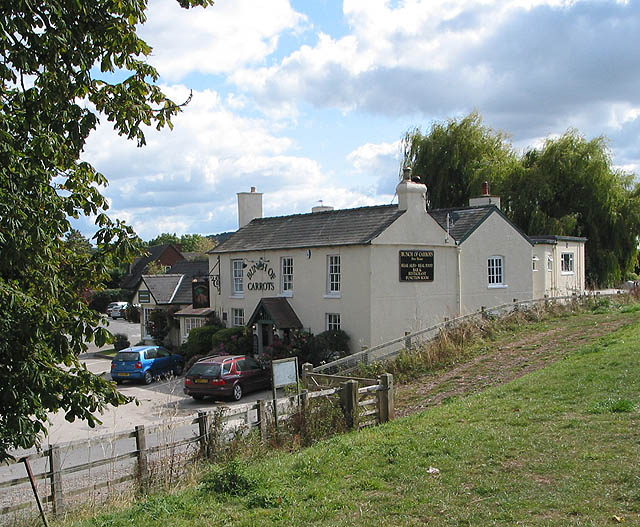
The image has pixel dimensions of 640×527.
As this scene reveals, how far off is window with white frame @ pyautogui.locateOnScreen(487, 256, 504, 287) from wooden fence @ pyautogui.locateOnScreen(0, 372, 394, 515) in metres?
17.5

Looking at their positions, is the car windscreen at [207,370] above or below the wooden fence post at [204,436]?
below

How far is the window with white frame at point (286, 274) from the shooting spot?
3094 cm

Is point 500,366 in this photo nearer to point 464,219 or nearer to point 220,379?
point 220,379

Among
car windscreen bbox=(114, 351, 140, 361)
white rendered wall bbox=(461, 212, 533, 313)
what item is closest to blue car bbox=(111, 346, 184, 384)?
car windscreen bbox=(114, 351, 140, 361)

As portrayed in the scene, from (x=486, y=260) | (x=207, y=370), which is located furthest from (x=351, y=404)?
(x=486, y=260)

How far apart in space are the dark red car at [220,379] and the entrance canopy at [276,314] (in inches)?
186

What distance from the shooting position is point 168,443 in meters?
11.4

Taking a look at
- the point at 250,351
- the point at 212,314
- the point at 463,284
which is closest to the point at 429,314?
the point at 463,284

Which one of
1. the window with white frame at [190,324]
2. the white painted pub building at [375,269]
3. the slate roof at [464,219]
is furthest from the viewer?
the window with white frame at [190,324]

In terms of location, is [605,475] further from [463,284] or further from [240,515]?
[463,284]

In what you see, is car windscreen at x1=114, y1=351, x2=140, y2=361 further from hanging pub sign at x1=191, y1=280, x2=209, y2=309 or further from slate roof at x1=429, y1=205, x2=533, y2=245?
slate roof at x1=429, y1=205, x2=533, y2=245

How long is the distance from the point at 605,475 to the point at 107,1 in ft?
26.1

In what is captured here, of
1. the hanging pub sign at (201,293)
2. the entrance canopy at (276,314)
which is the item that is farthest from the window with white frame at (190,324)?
the entrance canopy at (276,314)

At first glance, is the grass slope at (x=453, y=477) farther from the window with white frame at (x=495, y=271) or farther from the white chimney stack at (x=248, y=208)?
the white chimney stack at (x=248, y=208)
